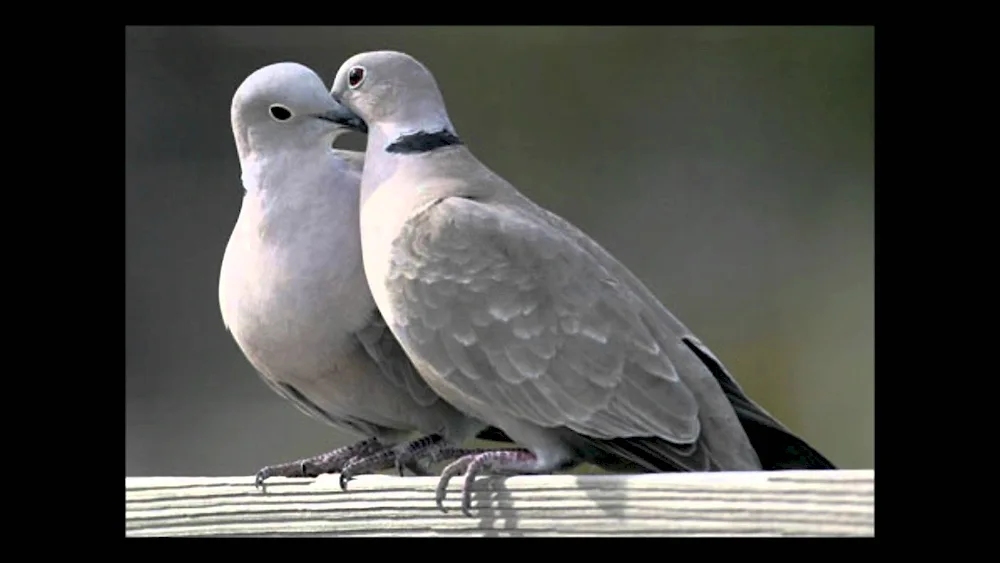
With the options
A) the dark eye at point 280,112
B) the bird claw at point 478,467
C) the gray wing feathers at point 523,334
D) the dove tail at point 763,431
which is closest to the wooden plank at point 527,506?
the bird claw at point 478,467

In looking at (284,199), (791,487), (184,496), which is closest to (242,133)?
(284,199)

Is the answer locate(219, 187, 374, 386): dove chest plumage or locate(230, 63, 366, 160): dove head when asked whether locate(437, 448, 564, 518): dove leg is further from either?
locate(230, 63, 366, 160): dove head

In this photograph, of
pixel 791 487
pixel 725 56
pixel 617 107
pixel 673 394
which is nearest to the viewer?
pixel 791 487

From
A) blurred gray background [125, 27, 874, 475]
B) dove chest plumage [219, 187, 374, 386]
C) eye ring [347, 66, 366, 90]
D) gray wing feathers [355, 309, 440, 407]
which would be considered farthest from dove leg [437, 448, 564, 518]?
blurred gray background [125, 27, 874, 475]

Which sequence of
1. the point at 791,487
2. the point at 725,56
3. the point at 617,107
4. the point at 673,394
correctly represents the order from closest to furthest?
the point at 791,487 → the point at 673,394 → the point at 725,56 → the point at 617,107

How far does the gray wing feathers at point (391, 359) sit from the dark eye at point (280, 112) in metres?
0.29

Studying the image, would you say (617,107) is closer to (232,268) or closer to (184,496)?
(232,268)

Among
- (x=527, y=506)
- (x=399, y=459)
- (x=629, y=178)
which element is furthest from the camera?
(x=629, y=178)

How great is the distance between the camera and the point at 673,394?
2115 mm

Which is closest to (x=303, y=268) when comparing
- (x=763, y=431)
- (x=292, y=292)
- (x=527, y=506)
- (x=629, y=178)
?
(x=292, y=292)

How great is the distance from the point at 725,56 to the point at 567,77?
0.28 meters

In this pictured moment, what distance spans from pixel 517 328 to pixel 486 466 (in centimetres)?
19

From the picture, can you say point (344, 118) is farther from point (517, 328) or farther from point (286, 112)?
point (517, 328)

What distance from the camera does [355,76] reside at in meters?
2.21
